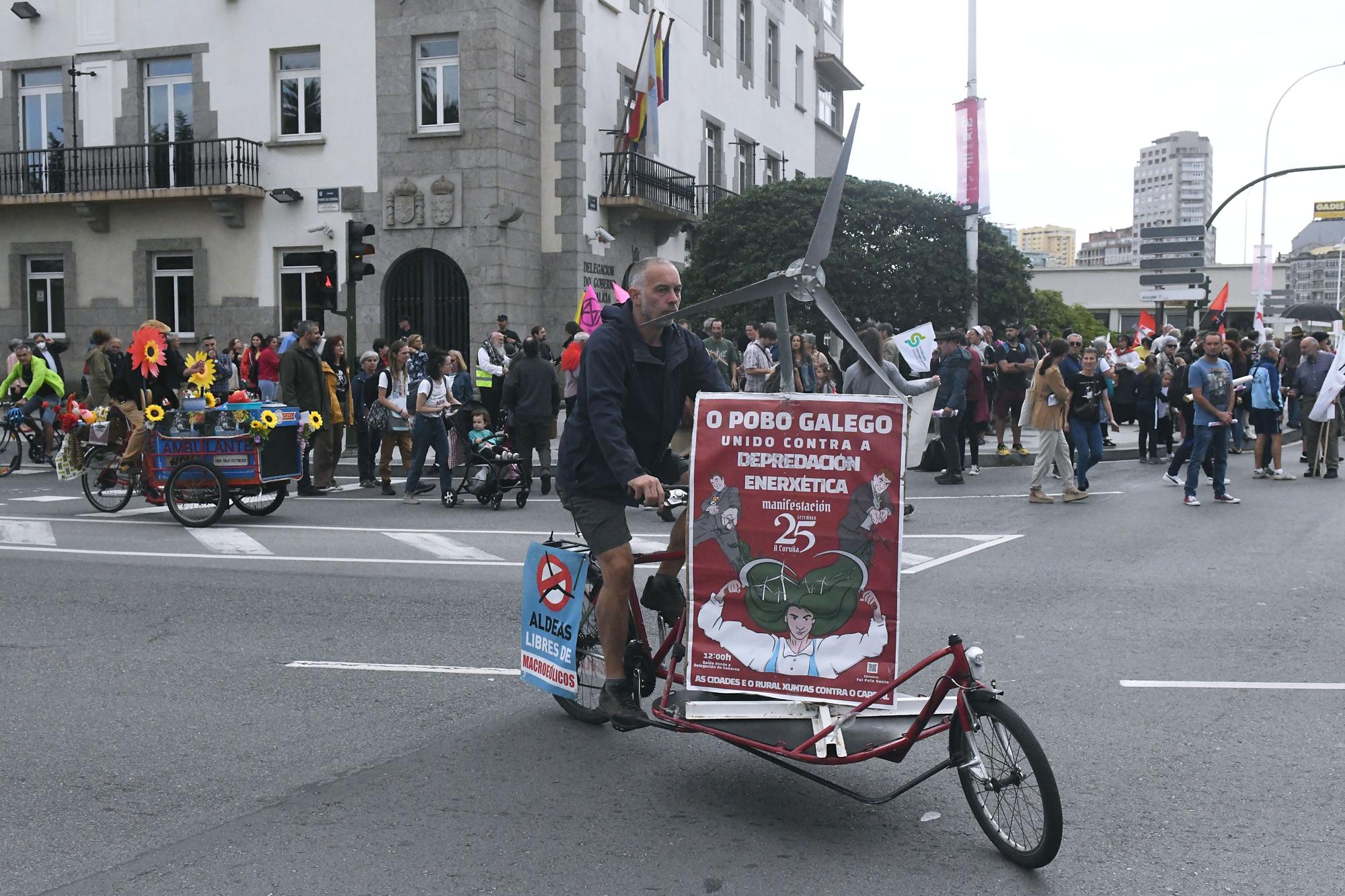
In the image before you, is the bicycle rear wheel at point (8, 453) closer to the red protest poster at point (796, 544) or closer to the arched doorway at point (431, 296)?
the arched doorway at point (431, 296)

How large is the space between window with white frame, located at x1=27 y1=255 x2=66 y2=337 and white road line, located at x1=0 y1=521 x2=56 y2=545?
17.1m

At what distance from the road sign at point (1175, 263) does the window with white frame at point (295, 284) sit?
651 inches

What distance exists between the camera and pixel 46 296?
92.1ft

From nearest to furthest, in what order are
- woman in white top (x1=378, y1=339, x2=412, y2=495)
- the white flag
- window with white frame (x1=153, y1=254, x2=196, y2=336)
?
1. woman in white top (x1=378, y1=339, x2=412, y2=495)
2. the white flag
3. window with white frame (x1=153, y1=254, x2=196, y2=336)

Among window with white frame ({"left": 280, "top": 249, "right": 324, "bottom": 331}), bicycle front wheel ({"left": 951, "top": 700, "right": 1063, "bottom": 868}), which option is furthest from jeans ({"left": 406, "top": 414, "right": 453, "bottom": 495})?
window with white frame ({"left": 280, "top": 249, "right": 324, "bottom": 331})

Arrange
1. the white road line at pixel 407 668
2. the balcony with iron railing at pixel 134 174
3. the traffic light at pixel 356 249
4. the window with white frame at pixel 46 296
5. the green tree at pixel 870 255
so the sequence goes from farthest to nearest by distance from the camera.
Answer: the green tree at pixel 870 255, the window with white frame at pixel 46 296, the balcony with iron railing at pixel 134 174, the traffic light at pixel 356 249, the white road line at pixel 407 668

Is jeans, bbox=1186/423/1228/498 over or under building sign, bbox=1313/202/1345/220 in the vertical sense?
under

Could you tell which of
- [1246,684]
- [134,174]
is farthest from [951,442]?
[134,174]

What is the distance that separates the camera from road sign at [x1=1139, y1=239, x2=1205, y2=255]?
2545 centimetres

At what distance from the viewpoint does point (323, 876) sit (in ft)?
13.0

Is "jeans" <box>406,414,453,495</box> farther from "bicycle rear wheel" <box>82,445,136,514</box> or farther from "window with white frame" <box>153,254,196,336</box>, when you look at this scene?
"window with white frame" <box>153,254,196,336</box>

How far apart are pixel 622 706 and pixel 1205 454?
1036cm

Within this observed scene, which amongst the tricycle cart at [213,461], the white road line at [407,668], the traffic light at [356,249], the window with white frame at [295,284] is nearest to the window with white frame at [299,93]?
the window with white frame at [295,284]

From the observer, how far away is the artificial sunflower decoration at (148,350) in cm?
1249
